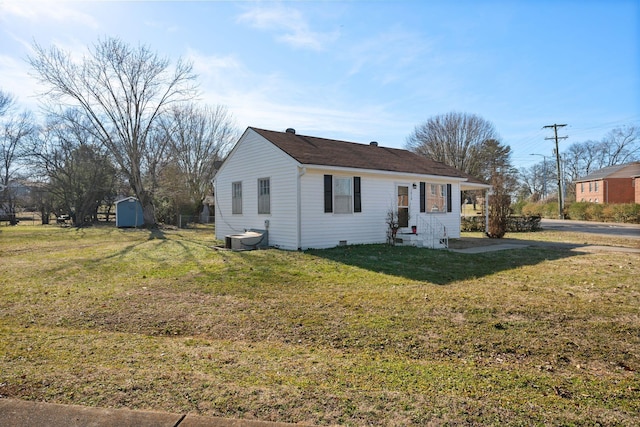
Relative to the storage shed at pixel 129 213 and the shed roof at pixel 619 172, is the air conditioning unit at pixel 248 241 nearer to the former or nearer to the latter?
the storage shed at pixel 129 213

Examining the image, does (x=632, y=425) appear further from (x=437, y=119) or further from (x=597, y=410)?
(x=437, y=119)

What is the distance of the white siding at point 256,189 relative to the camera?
1261cm

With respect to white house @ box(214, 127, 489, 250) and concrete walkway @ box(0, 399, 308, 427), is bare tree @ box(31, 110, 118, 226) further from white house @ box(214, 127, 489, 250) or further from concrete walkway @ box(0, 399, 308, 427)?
concrete walkway @ box(0, 399, 308, 427)

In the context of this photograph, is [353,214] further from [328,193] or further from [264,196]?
[264,196]

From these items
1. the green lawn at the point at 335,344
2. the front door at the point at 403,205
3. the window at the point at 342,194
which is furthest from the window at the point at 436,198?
the green lawn at the point at 335,344

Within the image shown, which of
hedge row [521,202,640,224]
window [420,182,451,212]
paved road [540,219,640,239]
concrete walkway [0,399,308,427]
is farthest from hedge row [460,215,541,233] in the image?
concrete walkway [0,399,308,427]

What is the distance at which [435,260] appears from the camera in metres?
10.4

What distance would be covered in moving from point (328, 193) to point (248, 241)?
3.29 m

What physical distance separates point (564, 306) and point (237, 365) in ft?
16.4

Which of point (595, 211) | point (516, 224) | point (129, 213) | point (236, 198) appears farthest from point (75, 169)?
point (595, 211)

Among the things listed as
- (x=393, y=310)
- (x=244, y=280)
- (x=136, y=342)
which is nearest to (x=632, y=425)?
(x=393, y=310)

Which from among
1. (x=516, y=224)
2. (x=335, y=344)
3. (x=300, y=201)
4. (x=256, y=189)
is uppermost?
(x=256, y=189)

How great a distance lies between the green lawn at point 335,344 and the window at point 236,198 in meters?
7.12

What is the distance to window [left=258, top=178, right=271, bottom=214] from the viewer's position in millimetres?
13742
